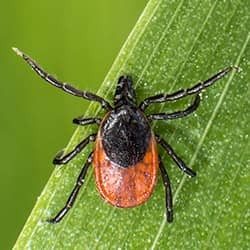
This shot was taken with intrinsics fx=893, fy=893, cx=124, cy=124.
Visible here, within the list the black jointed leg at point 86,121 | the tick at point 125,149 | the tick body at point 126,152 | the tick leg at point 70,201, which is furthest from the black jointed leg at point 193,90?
the tick leg at point 70,201

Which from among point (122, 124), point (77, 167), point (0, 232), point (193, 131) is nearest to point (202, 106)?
point (193, 131)

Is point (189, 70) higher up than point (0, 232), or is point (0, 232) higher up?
point (189, 70)

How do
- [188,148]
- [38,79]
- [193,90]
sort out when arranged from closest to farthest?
[193,90] < [188,148] < [38,79]

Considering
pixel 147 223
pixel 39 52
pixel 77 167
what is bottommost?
pixel 147 223

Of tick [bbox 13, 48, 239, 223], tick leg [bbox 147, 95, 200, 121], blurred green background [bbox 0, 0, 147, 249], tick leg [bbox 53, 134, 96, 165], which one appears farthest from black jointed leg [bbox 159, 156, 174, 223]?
blurred green background [bbox 0, 0, 147, 249]

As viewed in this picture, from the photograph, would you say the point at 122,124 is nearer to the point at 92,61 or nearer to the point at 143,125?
the point at 143,125

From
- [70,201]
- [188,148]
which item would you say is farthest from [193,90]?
[70,201]

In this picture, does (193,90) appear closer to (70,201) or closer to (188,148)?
(188,148)
